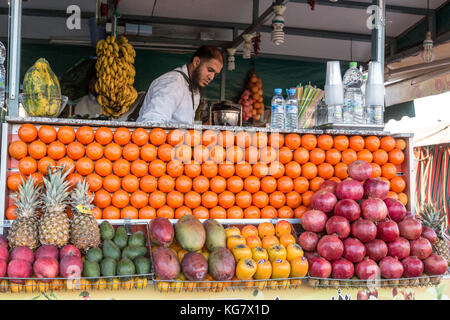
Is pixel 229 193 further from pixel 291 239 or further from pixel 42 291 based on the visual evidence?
pixel 42 291

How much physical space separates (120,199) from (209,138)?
0.80m

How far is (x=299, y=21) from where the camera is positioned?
6812 millimetres

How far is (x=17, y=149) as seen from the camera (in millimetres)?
3016

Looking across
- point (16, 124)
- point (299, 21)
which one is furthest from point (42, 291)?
point (299, 21)

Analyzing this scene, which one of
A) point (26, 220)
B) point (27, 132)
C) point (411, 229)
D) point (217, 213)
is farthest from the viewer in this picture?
point (217, 213)

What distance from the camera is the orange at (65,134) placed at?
311 cm

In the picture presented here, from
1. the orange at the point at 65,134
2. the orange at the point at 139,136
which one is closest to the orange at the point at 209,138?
the orange at the point at 139,136

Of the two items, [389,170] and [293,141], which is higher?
[293,141]

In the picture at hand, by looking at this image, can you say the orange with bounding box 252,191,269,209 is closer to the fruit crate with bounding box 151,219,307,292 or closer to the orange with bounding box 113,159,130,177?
the fruit crate with bounding box 151,219,307,292

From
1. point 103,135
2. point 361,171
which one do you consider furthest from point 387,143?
point 103,135

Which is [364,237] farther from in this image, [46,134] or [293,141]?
[46,134]

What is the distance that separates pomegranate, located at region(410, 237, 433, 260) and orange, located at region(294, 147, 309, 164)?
983 millimetres

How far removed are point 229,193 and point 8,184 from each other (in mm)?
1549

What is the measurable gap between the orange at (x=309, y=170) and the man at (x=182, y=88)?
1.53 m
